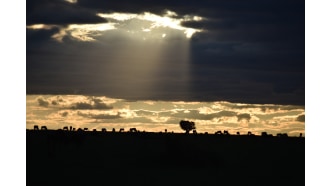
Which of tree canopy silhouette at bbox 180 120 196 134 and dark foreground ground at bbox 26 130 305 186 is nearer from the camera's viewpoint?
dark foreground ground at bbox 26 130 305 186

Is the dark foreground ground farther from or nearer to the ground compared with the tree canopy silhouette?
nearer to the ground

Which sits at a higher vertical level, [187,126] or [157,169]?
[187,126]

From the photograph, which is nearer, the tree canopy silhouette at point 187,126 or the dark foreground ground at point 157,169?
the dark foreground ground at point 157,169

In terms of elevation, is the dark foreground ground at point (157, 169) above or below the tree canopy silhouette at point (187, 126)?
below

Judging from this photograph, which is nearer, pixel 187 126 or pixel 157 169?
pixel 157 169

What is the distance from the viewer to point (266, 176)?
131ft

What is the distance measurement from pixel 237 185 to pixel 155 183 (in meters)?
5.07
